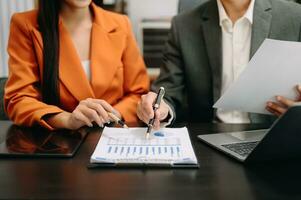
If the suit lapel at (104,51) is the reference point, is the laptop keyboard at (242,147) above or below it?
below

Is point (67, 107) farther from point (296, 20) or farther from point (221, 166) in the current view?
point (296, 20)

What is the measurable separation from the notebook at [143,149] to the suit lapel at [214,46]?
33 centimetres

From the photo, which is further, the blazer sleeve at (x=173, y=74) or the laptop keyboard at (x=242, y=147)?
the blazer sleeve at (x=173, y=74)

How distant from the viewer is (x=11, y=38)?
1238mm

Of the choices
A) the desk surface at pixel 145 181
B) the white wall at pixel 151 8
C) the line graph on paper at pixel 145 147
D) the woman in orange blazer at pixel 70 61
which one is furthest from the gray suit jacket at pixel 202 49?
the white wall at pixel 151 8

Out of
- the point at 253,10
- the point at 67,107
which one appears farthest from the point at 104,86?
the point at 253,10

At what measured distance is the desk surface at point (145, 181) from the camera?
636 millimetres

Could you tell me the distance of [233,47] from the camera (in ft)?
4.21

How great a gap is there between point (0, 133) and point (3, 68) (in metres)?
1.21

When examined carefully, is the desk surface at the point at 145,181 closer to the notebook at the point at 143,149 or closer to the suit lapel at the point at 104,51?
the notebook at the point at 143,149

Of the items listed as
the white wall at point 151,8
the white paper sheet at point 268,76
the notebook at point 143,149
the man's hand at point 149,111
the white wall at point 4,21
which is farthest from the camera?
the white wall at point 151,8

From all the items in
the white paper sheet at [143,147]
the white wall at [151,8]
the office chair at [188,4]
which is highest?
the office chair at [188,4]

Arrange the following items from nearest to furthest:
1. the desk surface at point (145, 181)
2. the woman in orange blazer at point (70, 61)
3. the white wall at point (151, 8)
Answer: the desk surface at point (145, 181) → the woman in orange blazer at point (70, 61) → the white wall at point (151, 8)

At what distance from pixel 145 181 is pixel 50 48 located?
684 mm
